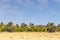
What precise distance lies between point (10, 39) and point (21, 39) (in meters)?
1.58

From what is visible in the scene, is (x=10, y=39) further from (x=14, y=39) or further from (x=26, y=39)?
(x=26, y=39)

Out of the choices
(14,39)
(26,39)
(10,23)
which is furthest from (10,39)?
(10,23)

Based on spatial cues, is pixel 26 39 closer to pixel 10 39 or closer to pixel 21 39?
pixel 21 39

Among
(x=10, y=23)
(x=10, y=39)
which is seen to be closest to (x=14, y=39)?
(x=10, y=39)

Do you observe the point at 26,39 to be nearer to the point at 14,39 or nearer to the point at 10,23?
the point at 14,39

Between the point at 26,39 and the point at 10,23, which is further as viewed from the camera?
the point at 10,23

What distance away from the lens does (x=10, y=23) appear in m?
66.1

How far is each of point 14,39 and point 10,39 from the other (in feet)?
2.03

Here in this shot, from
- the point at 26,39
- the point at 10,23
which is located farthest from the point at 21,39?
the point at 10,23

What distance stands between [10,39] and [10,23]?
42.6 m

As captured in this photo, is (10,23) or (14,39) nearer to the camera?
(14,39)

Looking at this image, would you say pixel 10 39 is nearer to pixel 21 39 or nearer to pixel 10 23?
pixel 21 39

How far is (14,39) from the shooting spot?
23562 millimetres

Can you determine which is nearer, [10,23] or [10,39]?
[10,39]
